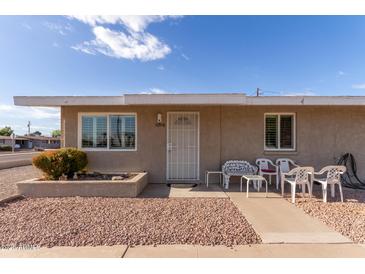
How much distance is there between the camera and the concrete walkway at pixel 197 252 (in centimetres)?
333

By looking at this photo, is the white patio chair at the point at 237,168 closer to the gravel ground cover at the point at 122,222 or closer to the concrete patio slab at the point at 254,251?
the gravel ground cover at the point at 122,222

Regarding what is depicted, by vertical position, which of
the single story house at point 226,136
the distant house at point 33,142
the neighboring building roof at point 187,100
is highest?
the neighboring building roof at point 187,100

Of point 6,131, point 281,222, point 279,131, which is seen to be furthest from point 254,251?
point 6,131

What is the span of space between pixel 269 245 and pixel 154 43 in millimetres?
10336

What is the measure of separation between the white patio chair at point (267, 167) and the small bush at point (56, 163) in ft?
20.8

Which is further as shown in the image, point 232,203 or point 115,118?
point 115,118

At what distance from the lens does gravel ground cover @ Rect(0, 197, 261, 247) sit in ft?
12.4

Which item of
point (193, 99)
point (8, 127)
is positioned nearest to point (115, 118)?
point (193, 99)

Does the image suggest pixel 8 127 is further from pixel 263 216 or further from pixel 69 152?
pixel 263 216

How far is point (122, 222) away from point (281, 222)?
323 cm

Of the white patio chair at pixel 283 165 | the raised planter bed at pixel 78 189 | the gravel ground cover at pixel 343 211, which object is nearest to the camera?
the gravel ground cover at pixel 343 211

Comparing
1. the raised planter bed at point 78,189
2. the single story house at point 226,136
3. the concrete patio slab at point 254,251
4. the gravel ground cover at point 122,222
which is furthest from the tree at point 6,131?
the concrete patio slab at point 254,251

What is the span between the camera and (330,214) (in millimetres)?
5164
